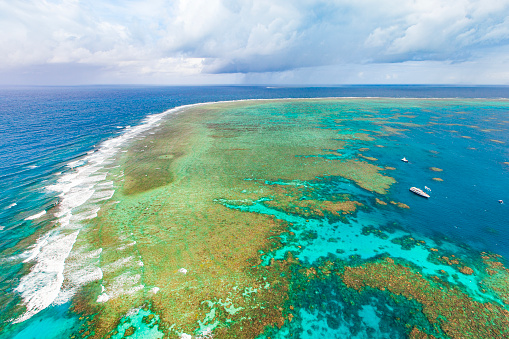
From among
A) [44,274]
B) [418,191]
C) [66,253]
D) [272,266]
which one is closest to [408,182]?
[418,191]

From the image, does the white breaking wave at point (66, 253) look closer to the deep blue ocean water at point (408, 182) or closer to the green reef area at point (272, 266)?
the green reef area at point (272, 266)

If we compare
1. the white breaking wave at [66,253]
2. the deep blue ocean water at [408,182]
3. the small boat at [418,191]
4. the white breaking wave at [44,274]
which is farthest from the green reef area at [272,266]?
the small boat at [418,191]

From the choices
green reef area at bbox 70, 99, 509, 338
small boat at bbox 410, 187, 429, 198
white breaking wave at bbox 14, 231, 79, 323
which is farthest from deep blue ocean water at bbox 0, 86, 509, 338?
green reef area at bbox 70, 99, 509, 338

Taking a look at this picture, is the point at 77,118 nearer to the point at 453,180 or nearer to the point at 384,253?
the point at 384,253

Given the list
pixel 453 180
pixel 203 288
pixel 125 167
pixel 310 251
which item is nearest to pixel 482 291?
pixel 310 251

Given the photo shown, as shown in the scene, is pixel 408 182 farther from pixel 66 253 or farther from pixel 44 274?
pixel 44 274
